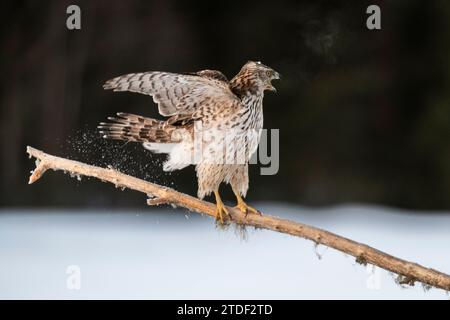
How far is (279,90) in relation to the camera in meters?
6.75

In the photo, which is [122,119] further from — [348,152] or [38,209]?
[348,152]

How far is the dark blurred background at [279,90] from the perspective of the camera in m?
6.36

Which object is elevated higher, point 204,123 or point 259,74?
point 259,74

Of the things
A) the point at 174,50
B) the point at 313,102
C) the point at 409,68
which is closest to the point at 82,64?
the point at 174,50

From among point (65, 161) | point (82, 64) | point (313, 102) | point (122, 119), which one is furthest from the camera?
point (313, 102)

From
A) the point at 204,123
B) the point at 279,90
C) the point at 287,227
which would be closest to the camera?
the point at 287,227

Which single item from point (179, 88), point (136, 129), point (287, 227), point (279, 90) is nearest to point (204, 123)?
point (179, 88)

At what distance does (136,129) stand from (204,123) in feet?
0.88

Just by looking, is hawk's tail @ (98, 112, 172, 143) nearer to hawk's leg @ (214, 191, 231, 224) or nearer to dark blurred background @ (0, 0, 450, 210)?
hawk's leg @ (214, 191, 231, 224)

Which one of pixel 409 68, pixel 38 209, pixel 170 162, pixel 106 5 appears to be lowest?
pixel 38 209

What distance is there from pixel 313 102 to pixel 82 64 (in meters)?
2.07

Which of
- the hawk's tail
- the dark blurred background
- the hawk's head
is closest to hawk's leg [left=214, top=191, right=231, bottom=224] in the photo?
the hawk's tail

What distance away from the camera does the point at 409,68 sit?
7.17 m

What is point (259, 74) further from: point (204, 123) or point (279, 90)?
point (279, 90)
